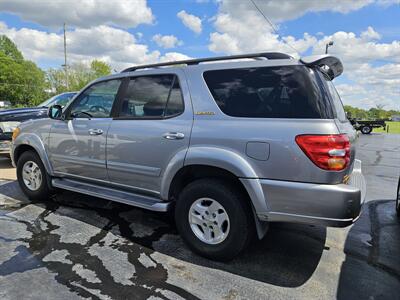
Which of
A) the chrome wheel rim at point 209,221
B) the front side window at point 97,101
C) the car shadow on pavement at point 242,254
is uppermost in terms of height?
the front side window at point 97,101

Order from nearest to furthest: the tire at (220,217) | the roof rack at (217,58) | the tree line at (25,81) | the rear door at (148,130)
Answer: the tire at (220,217) → the roof rack at (217,58) → the rear door at (148,130) → the tree line at (25,81)

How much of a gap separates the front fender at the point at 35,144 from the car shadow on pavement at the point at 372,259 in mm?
4053

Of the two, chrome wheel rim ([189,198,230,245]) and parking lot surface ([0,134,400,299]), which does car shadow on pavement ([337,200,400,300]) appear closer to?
parking lot surface ([0,134,400,299])

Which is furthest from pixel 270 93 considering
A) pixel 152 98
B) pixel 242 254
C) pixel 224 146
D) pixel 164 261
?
pixel 164 261

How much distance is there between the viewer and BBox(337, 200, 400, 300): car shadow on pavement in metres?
2.79

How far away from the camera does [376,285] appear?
2871mm

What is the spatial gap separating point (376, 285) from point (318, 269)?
0.51 metres

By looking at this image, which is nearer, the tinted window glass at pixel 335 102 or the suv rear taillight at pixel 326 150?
the suv rear taillight at pixel 326 150

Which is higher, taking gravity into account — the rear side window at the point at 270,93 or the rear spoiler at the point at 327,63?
the rear spoiler at the point at 327,63

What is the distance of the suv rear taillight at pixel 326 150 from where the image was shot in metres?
2.67

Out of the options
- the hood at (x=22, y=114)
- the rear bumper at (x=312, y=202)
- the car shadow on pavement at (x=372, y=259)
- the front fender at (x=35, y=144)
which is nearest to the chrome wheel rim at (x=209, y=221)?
the rear bumper at (x=312, y=202)

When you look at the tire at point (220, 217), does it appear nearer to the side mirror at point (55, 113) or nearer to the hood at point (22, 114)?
the side mirror at point (55, 113)

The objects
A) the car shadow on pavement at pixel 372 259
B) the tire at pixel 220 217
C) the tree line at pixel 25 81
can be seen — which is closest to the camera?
the car shadow on pavement at pixel 372 259

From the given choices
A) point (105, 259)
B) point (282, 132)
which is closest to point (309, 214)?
point (282, 132)
